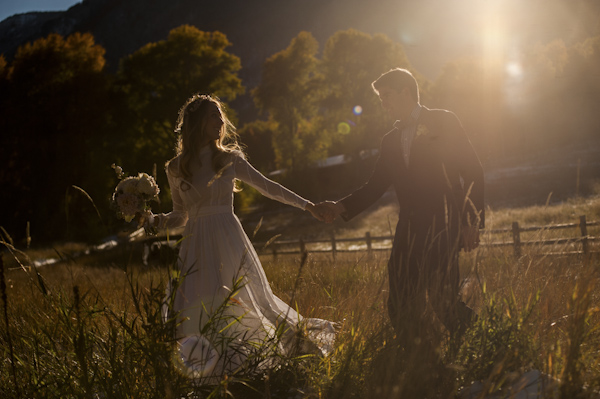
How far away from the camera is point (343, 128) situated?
36562 millimetres

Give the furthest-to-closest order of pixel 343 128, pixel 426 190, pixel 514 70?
pixel 343 128 < pixel 514 70 < pixel 426 190

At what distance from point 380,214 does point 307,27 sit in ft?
581

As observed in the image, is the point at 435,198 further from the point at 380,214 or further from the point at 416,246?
the point at 380,214

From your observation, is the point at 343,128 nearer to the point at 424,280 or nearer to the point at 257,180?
the point at 257,180

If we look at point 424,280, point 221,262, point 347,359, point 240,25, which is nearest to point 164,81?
point 221,262

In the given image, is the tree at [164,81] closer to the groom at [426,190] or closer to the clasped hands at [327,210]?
the clasped hands at [327,210]

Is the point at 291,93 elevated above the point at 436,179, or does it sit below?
above

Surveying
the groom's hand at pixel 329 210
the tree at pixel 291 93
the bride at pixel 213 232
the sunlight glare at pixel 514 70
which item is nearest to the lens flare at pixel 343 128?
the tree at pixel 291 93

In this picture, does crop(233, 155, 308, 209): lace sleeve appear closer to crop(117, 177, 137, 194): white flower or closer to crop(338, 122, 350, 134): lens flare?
crop(117, 177, 137, 194): white flower

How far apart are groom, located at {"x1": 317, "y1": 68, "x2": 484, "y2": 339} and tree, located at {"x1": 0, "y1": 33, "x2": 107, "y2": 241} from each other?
2258 cm

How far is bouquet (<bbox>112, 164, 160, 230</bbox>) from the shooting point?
3295 millimetres

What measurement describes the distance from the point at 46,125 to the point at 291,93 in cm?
1518

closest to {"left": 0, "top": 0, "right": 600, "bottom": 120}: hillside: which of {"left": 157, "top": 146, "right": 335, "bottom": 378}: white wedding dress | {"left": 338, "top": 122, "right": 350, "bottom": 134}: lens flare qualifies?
{"left": 338, "top": 122, "right": 350, "bottom": 134}: lens flare

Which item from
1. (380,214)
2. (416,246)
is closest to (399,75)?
(416,246)
